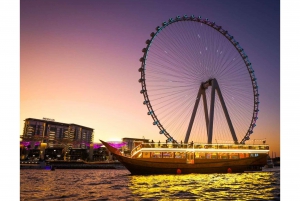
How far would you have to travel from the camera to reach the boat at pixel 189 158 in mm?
27359

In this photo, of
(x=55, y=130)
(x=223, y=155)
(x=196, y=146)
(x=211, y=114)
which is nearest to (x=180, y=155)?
(x=196, y=146)

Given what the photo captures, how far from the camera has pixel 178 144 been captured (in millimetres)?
28609

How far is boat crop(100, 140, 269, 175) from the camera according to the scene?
89.8 ft

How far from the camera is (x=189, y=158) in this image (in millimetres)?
28797

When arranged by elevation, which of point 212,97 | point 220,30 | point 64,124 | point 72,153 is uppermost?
point 220,30

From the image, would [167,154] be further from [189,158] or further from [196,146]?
[196,146]

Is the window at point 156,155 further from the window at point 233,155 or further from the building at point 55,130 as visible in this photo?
the building at point 55,130

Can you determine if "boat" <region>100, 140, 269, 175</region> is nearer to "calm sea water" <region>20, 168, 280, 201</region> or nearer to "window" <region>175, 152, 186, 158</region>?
"window" <region>175, 152, 186, 158</region>

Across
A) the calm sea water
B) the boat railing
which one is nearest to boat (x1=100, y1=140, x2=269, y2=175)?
the boat railing

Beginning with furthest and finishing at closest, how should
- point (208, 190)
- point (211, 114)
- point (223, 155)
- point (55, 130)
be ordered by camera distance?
1. point (55, 130)
2. point (223, 155)
3. point (211, 114)
4. point (208, 190)
